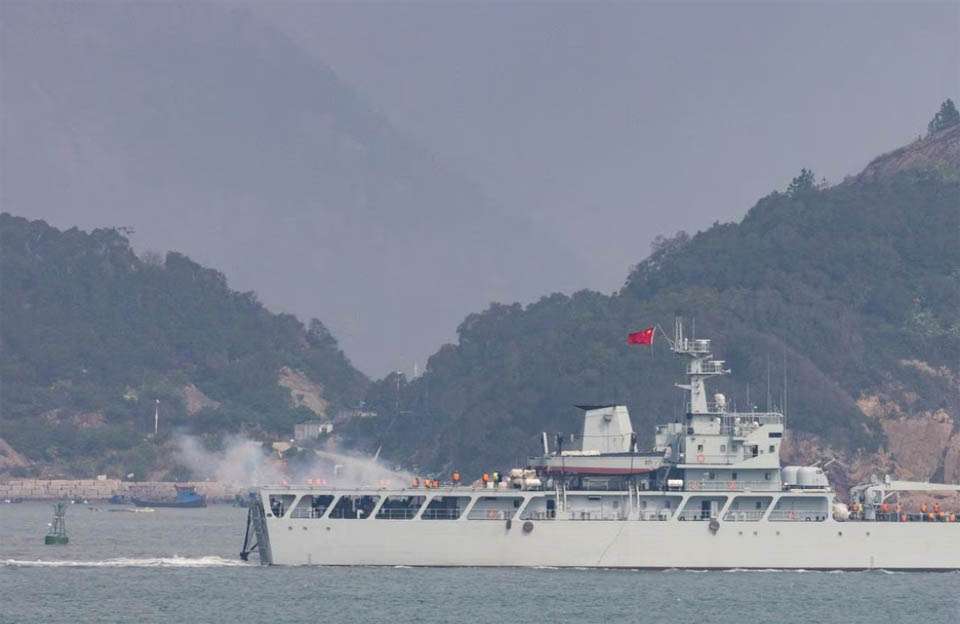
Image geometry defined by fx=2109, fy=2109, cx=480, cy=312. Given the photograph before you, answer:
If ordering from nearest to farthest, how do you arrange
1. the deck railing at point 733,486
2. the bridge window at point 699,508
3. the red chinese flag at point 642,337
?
the bridge window at point 699,508
the deck railing at point 733,486
the red chinese flag at point 642,337

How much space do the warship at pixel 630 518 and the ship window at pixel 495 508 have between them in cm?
4

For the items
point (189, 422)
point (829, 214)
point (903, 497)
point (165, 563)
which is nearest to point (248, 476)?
point (189, 422)

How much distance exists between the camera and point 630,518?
211ft

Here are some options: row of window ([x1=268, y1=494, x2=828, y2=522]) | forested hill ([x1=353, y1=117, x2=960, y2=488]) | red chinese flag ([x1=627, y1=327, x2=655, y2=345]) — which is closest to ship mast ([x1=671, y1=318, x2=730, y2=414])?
red chinese flag ([x1=627, y1=327, x2=655, y2=345])

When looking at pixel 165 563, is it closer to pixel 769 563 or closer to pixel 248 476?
pixel 769 563

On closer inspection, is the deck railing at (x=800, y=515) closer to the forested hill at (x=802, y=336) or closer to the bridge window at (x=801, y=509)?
the bridge window at (x=801, y=509)

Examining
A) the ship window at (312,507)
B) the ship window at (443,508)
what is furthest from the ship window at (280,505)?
the ship window at (443,508)

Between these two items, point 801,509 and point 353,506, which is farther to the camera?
point 801,509

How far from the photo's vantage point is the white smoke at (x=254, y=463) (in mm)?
164125

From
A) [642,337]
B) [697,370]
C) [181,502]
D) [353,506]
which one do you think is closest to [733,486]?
[697,370]

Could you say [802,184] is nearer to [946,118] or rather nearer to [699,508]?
[946,118]

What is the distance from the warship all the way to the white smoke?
286 feet

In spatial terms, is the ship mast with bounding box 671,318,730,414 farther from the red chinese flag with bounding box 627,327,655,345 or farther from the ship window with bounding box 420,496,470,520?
the ship window with bounding box 420,496,470,520

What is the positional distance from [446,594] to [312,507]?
7.03 m
